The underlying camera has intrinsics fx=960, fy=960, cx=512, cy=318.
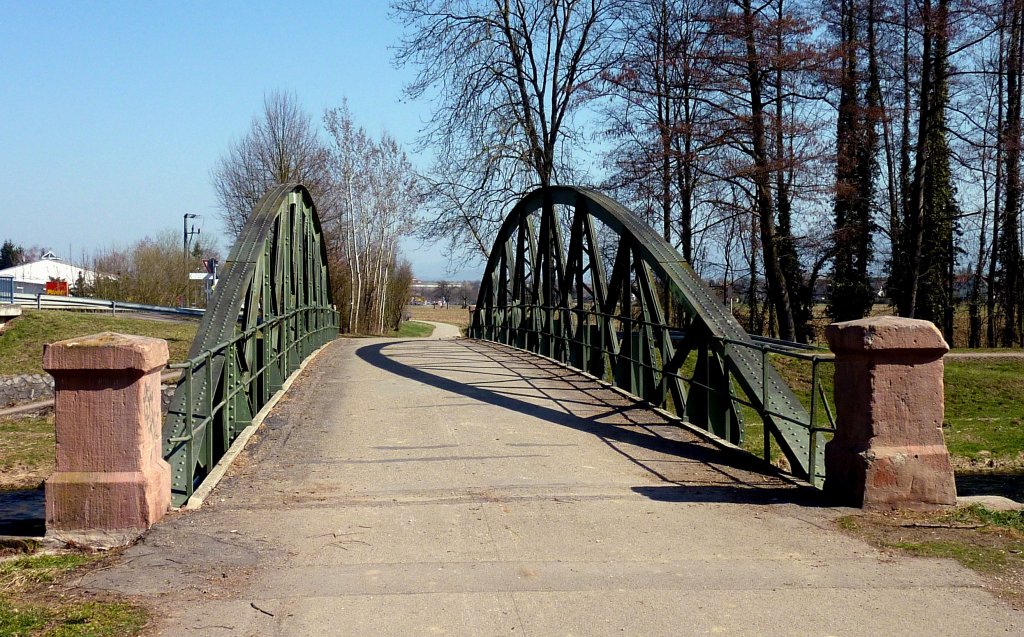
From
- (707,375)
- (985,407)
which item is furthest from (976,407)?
(707,375)

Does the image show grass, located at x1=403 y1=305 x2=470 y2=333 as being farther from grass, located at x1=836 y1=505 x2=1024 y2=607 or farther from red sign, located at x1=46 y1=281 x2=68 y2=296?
grass, located at x1=836 y1=505 x2=1024 y2=607

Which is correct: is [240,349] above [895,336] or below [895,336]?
below

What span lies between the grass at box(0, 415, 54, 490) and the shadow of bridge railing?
17.9 feet

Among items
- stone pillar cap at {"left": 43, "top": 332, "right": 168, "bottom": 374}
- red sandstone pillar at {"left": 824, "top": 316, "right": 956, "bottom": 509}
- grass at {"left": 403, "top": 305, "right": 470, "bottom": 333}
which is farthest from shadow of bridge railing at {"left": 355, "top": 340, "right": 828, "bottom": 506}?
grass at {"left": 403, "top": 305, "right": 470, "bottom": 333}

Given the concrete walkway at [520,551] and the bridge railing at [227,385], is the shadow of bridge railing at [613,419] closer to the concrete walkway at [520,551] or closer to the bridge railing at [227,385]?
the concrete walkway at [520,551]

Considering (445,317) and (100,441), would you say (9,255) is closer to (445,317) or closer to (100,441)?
(445,317)

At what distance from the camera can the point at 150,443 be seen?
20.8 ft

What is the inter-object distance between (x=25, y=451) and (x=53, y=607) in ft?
39.2

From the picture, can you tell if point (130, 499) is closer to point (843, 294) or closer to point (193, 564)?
point (193, 564)

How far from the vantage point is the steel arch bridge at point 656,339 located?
8.70 meters

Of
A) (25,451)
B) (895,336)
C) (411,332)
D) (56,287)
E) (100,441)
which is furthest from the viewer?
(411,332)

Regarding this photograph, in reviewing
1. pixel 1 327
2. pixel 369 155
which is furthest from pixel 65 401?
pixel 369 155

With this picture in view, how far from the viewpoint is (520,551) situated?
5855mm

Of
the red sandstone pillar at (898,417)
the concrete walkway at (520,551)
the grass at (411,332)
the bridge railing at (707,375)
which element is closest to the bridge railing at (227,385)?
the concrete walkway at (520,551)
